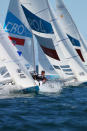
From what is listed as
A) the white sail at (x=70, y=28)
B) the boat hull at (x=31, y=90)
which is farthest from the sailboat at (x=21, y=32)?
the white sail at (x=70, y=28)

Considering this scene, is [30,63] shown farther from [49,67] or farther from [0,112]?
[0,112]

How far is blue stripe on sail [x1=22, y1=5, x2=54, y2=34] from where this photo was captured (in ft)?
82.3

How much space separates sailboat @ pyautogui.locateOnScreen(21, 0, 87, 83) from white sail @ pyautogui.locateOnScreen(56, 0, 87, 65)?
3.42 metres

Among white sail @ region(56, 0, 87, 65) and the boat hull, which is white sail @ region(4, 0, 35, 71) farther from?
white sail @ region(56, 0, 87, 65)

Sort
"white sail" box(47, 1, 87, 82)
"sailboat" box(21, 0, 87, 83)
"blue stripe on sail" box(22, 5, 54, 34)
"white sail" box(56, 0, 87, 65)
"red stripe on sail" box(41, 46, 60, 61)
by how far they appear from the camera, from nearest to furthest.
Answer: "blue stripe on sail" box(22, 5, 54, 34)
"sailboat" box(21, 0, 87, 83)
"red stripe on sail" box(41, 46, 60, 61)
"white sail" box(47, 1, 87, 82)
"white sail" box(56, 0, 87, 65)

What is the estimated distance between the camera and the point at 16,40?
918 inches

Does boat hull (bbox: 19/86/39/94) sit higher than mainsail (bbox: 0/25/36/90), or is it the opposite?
mainsail (bbox: 0/25/36/90)

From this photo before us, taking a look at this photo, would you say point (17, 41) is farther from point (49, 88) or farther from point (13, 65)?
point (49, 88)

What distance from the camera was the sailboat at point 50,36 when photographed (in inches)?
997

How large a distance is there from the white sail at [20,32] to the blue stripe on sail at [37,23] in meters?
1.35

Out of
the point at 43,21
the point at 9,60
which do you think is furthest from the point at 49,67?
the point at 9,60

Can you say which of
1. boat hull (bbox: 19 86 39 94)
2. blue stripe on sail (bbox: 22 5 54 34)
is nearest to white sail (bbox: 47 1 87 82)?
blue stripe on sail (bbox: 22 5 54 34)

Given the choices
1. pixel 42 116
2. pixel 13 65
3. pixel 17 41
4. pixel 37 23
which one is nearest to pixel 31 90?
pixel 13 65

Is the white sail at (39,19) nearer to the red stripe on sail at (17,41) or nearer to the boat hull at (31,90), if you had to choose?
the red stripe on sail at (17,41)
